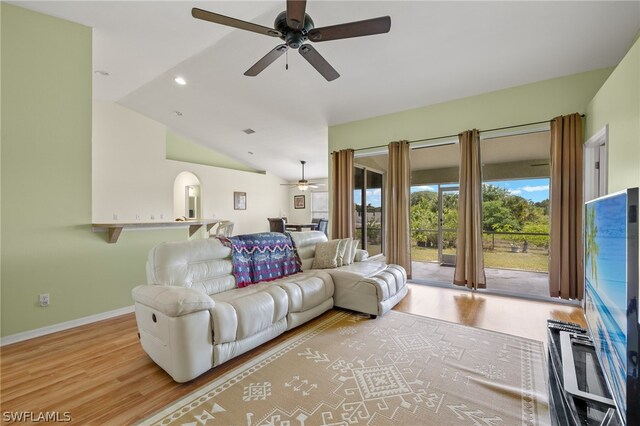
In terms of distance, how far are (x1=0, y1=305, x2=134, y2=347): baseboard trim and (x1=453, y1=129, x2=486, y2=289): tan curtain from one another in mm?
4546

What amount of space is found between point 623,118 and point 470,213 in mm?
1908

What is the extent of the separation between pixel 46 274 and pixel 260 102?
12.2 feet

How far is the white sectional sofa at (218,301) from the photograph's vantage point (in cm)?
188

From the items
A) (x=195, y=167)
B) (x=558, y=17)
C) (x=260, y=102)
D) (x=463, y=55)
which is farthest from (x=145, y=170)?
(x=558, y=17)

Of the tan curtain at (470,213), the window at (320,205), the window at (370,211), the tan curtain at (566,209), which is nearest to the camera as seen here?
the tan curtain at (566,209)

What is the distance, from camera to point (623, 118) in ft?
7.74

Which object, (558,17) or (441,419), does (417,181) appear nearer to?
(558,17)

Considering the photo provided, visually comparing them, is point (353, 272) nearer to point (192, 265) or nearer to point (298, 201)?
point (192, 265)

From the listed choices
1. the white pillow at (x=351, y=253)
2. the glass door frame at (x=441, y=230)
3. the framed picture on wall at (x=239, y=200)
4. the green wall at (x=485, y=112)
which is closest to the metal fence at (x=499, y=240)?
the glass door frame at (x=441, y=230)

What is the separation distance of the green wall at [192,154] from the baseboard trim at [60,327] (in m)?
4.36

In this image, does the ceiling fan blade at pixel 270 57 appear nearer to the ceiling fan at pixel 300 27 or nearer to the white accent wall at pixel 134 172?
the ceiling fan at pixel 300 27

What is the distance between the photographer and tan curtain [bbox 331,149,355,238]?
5.28m

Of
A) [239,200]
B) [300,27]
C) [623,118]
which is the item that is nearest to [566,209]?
[623,118]

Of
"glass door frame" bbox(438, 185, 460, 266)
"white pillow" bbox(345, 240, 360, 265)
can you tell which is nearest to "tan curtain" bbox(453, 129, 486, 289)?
"white pillow" bbox(345, 240, 360, 265)
